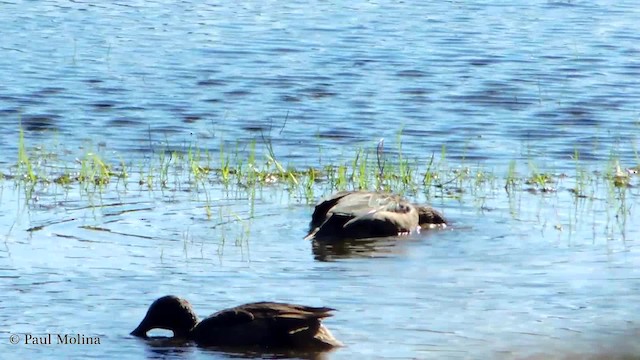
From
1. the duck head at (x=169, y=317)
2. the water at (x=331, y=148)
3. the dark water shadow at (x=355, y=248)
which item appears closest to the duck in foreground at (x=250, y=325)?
the duck head at (x=169, y=317)

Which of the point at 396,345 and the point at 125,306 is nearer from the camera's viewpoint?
the point at 396,345

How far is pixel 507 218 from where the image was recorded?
11.1 m

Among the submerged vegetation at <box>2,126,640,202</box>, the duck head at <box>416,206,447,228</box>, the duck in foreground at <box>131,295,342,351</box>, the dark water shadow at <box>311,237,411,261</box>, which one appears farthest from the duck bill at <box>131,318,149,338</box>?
the submerged vegetation at <box>2,126,640,202</box>

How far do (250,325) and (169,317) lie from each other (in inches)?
17.9

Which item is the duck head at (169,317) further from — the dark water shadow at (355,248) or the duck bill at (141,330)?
the dark water shadow at (355,248)

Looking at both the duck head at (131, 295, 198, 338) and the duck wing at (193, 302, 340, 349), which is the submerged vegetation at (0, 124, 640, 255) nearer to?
the duck head at (131, 295, 198, 338)

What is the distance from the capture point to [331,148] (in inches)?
555

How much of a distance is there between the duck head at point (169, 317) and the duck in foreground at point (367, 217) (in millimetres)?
2451

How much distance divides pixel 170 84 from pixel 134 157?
13.5 feet

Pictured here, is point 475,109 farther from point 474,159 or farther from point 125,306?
point 125,306

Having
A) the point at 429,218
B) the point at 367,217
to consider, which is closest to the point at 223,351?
the point at 367,217

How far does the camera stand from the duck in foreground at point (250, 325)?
25.6ft

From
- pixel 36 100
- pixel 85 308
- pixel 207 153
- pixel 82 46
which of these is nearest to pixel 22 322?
pixel 85 308

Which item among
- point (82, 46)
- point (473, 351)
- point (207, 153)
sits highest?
point (82, 46)
